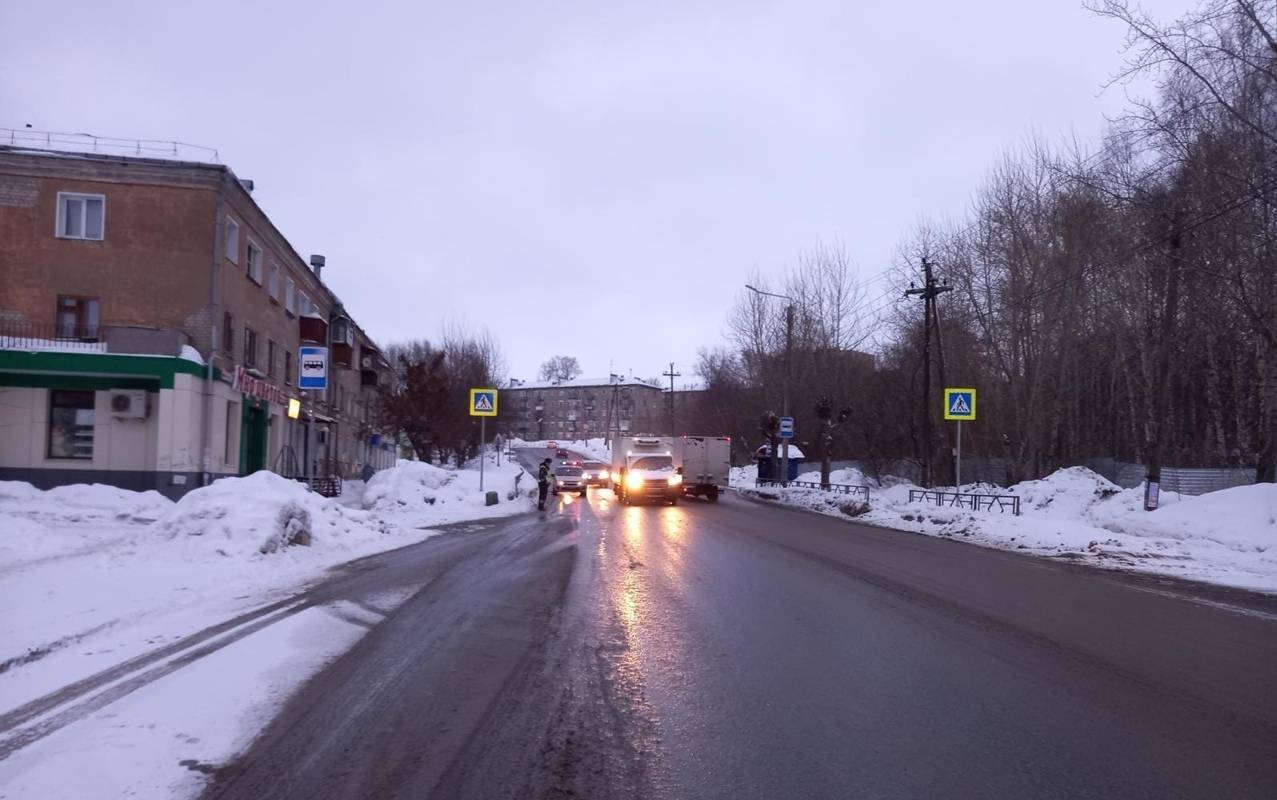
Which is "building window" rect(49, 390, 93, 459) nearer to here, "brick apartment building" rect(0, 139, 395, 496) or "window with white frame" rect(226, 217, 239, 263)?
"brick apartment building" rect(0, 139, 395, 496)

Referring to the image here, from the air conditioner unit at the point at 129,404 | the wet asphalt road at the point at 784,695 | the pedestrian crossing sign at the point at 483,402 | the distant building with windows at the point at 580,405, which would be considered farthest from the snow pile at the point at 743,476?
the distant building with windows at the point at 580,405

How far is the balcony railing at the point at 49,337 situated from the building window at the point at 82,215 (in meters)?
2.56

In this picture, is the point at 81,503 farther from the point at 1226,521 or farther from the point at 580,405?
the point at 580,405

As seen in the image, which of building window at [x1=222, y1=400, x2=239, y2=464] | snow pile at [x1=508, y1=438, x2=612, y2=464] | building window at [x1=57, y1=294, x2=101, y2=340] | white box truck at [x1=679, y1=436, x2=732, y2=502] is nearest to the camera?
building window at [x1=57, y1=294, x2=101, y2=340]

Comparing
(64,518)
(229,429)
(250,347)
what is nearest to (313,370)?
(64,518)

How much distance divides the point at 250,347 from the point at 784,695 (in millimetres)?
29544

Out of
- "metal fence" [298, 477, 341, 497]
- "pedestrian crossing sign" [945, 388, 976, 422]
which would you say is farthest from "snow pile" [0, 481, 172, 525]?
"pedestrian crossing sign" [945, 388, 976, 422]

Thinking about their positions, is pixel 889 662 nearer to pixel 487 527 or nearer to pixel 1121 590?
pixel 1121 590

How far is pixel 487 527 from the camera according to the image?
24.2m

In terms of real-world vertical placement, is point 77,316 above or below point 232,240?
below

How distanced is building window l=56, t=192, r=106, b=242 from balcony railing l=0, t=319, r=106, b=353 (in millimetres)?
2562

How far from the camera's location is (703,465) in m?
42.0

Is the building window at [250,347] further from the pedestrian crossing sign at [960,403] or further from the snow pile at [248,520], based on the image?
the pedestrian crossing sign at [960,403]

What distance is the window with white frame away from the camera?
2922 centimetres
